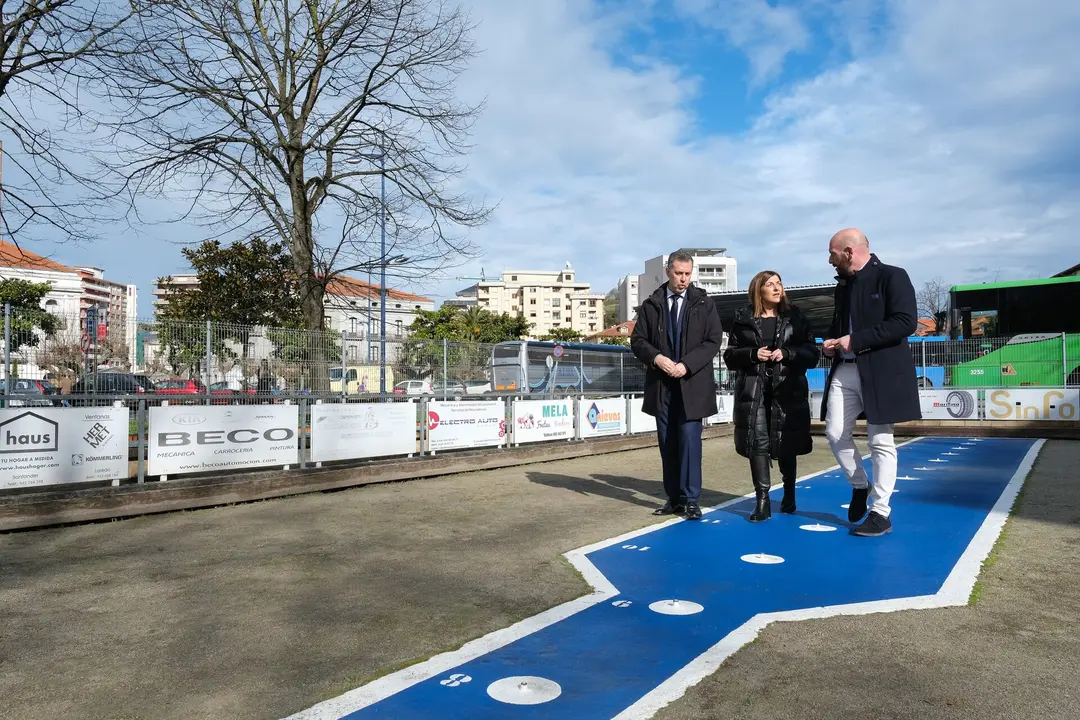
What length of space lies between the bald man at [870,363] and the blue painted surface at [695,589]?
50 cm

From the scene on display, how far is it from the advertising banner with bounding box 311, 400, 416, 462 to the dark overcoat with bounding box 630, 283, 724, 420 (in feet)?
16.1

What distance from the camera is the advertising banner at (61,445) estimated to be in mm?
6961

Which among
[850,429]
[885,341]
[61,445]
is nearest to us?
[885,341]

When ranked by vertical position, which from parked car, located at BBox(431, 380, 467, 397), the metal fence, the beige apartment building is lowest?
parked car, located at BBox(431, 380, 467, 397)

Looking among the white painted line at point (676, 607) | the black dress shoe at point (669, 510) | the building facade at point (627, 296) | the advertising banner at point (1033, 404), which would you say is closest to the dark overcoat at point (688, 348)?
the black dress shoe at point (669, 510)

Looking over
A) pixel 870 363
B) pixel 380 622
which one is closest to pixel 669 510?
pixel 870 363

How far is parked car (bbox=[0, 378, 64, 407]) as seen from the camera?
715 centimetres

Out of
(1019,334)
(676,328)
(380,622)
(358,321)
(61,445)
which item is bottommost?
(380,622)

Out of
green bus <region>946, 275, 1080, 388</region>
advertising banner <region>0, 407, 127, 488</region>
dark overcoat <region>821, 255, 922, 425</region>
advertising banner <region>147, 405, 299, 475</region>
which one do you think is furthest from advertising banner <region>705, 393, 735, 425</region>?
advertising banner <region>0, 407, 127, 488</region>

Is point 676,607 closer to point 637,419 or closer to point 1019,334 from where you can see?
point 637,419

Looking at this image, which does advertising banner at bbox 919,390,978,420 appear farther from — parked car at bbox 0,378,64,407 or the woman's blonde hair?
parked car at bbox 0,378,64,407

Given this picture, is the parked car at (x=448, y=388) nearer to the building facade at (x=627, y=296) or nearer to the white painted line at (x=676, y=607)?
the white painted line at (x=676, y=607)

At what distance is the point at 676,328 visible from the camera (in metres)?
6.24

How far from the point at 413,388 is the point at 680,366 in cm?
636
